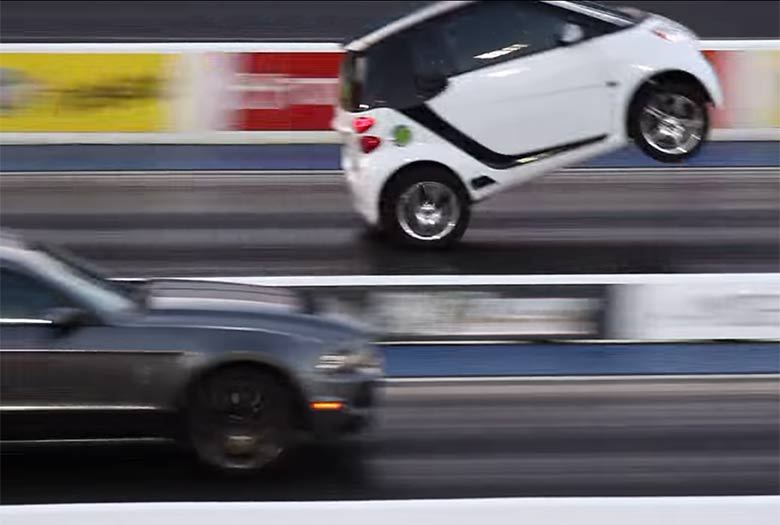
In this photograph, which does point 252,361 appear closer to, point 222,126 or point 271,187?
point 271,187

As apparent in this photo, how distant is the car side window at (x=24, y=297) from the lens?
8.63m

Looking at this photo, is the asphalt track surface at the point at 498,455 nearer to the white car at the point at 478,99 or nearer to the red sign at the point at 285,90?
the white car at the point at 478,99

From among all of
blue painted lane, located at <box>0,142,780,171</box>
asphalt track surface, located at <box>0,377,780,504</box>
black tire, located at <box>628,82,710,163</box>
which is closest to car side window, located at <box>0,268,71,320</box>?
asphalt track surface, located at <box>0,377,780,504</box>

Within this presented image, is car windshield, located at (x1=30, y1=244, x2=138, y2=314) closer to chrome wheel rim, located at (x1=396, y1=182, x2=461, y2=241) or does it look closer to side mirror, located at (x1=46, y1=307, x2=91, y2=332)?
side mirror, located at (x1=46, y1=307, x2=91, y2=332)

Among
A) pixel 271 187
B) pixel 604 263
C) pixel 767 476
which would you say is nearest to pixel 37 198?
pixel 271 187

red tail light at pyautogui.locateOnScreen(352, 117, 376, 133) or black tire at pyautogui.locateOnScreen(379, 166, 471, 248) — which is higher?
red tail light at pyautogui.locateOnScreen(352, 117, 376, 133)

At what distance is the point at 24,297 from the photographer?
867 centimetres

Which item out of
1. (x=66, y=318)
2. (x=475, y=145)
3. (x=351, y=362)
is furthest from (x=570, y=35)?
(x=66, y=318)

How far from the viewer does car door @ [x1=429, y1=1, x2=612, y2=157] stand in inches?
556

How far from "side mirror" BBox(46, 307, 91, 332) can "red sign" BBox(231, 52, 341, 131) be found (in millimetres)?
9083

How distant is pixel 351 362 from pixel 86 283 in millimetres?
1478

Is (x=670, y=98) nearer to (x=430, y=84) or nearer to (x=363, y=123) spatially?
(x=430, y=84)

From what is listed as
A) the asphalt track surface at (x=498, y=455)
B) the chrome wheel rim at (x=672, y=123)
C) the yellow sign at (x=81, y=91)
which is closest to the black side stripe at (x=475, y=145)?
the chrome wheel rim at (x=672, y=123)

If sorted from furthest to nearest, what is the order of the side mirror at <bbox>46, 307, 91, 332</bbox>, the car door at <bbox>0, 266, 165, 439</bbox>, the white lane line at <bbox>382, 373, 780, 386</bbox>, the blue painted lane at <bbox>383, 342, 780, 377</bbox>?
the blue painted lane at <bbox>383, 342, 780, 377</bbox> → the white lane line at <bbox>382, 373, 780, 386</bbox> → the side mirror at <bbox>46, 307, 91, 332</bbox> → the car door at <bbox>0, 266, 165, 439</bbox>
